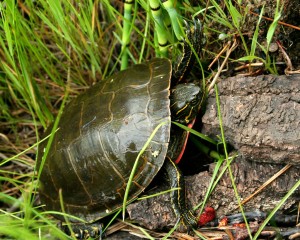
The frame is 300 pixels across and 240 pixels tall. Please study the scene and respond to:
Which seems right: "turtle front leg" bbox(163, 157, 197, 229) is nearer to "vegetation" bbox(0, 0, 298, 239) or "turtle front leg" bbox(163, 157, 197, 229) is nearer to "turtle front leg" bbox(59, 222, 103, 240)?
"vegetation" bbox(0, 0, 298, 239)

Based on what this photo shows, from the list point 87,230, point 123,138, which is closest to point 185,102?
point 123,138

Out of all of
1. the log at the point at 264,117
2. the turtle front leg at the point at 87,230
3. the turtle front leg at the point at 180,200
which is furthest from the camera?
the turtle front leg at the point at 87,230

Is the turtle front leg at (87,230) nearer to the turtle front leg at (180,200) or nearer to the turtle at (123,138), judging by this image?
the turtle at (123,138)

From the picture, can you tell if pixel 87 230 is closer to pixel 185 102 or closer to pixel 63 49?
pixel 185 102

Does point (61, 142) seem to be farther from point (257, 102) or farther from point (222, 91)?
point (257, 102)

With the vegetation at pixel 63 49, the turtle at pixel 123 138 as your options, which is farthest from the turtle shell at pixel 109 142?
the vegetation at pixel 63 49

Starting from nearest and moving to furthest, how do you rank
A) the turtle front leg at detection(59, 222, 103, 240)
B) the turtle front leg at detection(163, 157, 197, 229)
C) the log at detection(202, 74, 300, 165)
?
1. the log at detection(202, 74, 300, 165)
2. the turtle front leg at detection(163, 157, 197, 229)
3. the turtle front leg at detection(59, 222, 103, 240)

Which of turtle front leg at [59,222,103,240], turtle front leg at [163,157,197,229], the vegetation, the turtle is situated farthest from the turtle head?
turtle front leg at [59,222,103,240]

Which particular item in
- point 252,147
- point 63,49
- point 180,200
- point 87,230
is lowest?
point 87,230
